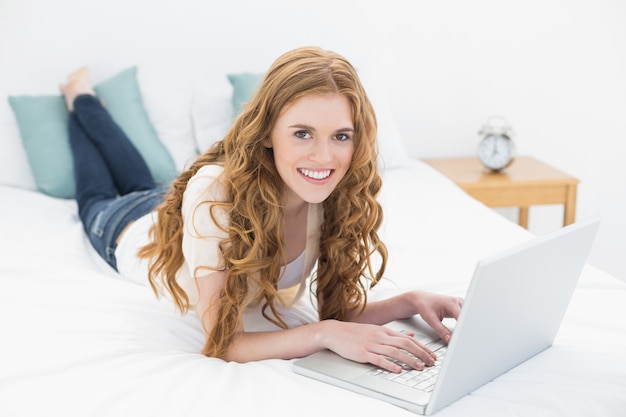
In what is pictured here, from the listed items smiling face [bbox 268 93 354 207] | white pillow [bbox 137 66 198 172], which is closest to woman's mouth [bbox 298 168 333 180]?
smiling face [bbox 268 93 354 207]

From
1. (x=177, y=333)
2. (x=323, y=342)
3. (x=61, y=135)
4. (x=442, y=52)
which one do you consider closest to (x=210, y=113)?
(x=61, y=135)

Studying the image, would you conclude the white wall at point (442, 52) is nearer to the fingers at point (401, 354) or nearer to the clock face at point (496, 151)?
the clock face at point (496, 151)

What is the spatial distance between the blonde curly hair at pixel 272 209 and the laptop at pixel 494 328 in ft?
0.68

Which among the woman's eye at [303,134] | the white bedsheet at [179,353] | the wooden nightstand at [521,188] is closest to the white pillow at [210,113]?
the white bedsheet at [179,353]

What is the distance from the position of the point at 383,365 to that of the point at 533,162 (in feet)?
7.06

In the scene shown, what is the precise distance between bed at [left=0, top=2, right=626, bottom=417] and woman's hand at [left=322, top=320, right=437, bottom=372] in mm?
83

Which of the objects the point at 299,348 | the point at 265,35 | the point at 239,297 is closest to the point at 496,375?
the point at 299,348

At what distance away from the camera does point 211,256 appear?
1.35 m

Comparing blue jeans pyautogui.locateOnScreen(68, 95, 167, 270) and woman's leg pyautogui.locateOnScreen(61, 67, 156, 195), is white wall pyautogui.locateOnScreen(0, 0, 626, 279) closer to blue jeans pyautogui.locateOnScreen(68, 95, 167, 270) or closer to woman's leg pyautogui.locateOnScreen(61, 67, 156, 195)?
woman's leg pyautogui.locateOnScreen(61, 67, 156, 195)

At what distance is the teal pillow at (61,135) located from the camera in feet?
8.16

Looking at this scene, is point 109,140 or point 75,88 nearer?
point 109,140

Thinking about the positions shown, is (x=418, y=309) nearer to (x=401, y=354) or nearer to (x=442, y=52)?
(x=401, y=354)

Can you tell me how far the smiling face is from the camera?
4.32ft

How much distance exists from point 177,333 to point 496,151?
1.79 m
